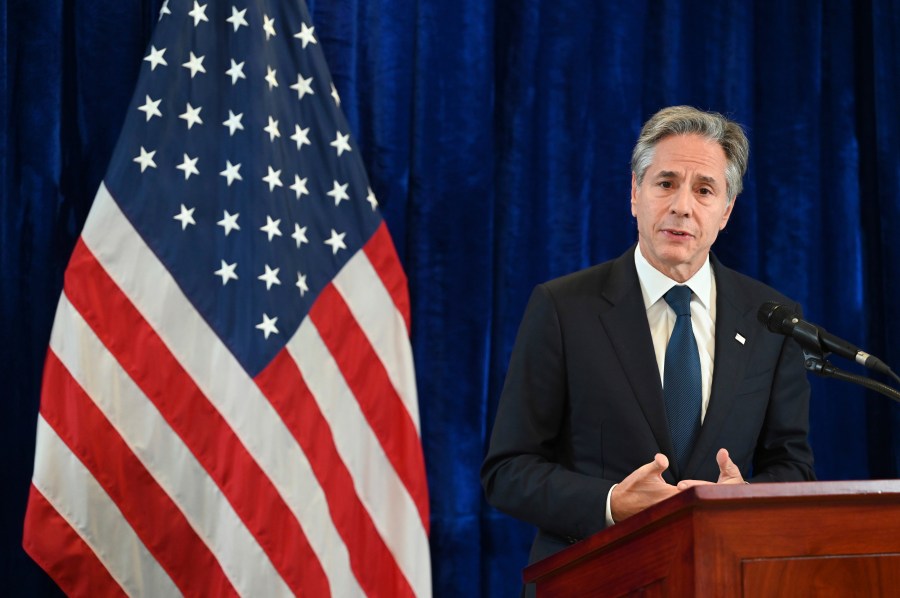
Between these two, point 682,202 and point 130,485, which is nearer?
point 682,202

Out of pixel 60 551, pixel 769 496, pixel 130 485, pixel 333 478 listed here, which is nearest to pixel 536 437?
pixel 769 496

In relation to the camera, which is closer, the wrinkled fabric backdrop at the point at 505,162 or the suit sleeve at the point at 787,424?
the suit sleeve at the point at 787,424

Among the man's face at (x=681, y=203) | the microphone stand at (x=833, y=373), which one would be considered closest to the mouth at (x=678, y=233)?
the man's face at (x=681, y=203)

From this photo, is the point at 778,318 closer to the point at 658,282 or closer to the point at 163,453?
the point at 658,282

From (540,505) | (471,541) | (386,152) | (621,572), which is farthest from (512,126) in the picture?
(621,572)

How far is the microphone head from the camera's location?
1998 millimetres

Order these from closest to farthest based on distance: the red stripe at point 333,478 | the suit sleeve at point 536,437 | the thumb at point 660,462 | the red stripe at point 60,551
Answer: the thumb at point 660,462 < the suit sleeve at point 536,437 < the red stripe at point 60,551 < the red stripe at point 333,478

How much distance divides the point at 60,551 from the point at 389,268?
1.20 meters

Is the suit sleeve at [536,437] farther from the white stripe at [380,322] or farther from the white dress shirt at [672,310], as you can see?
the white stripe at [380,322]

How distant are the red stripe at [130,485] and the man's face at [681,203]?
149cm

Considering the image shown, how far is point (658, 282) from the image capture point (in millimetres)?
2447

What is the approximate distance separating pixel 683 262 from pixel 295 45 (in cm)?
156

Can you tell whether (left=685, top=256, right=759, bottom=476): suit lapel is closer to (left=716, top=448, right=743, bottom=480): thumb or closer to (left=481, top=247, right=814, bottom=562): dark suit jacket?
(left=481, top=247, right=814, bottom=562): dark suit jacket

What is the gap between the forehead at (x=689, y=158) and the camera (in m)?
2.49
